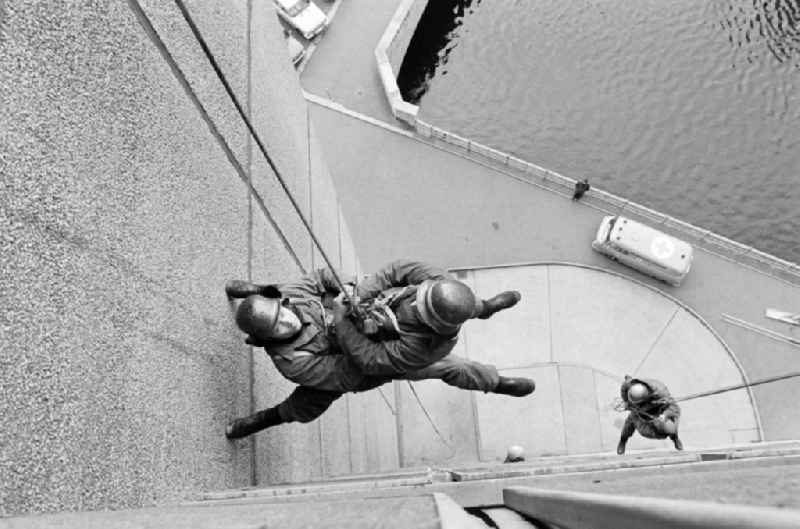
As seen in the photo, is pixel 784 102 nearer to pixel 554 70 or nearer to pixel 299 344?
pixel 554 70

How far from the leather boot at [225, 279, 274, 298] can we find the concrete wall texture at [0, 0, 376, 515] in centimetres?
8

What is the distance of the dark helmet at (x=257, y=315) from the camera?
3795 mm

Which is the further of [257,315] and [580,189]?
[580,189]

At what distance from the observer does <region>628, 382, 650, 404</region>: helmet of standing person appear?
24.4ft

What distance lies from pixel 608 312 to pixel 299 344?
812 centimetres

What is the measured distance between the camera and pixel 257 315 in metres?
3.81

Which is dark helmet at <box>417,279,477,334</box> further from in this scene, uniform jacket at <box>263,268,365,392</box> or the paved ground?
the paved ground

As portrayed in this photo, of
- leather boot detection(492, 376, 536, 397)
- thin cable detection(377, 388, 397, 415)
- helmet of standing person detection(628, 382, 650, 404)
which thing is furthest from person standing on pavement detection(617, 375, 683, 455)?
thin cable detection(377, 388, 397, 415)

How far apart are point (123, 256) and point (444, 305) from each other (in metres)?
1.81

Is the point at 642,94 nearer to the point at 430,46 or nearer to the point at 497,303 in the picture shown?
the point at 430,46

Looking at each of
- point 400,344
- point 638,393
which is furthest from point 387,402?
point 400,344

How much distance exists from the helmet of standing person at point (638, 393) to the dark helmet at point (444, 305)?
425 centimetres

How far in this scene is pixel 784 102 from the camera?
58.5 ft

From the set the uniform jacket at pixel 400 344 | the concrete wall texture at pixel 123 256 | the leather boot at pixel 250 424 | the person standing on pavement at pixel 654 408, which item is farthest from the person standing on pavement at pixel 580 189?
the leather boot at pixel 250 424
